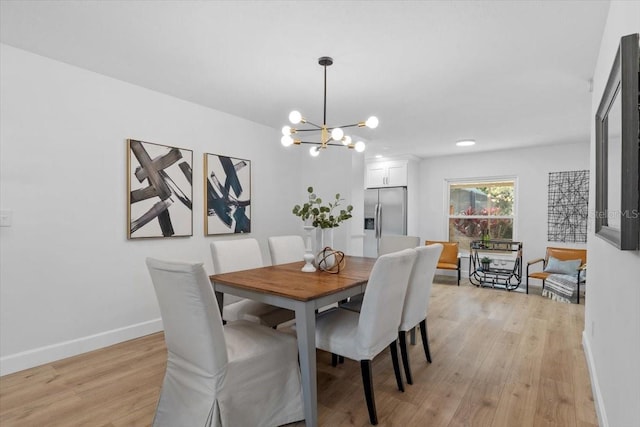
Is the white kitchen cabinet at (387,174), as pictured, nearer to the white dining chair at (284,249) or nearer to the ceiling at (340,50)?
the ceiling at (340,50)

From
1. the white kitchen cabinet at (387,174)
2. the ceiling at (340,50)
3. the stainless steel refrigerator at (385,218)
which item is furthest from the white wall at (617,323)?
the white kitchen cabinet at (387,174)

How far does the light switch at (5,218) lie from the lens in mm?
2398

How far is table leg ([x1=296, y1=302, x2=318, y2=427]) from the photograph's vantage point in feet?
5.90

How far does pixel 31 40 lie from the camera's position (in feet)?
7.70

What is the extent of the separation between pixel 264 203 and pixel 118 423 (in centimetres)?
287

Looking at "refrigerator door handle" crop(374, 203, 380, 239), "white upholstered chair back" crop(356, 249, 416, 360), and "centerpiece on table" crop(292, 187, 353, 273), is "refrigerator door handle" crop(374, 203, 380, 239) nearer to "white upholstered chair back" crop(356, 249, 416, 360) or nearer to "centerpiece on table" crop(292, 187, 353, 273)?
"centerpiece on table" crop(292, 187, 353, 273)

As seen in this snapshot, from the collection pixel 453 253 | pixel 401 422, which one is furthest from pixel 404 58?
pixel 453 253

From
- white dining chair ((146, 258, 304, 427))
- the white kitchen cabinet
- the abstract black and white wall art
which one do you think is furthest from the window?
white dining chair ((146, 258, 304, 427))

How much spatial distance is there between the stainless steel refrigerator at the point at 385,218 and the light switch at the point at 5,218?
498cm

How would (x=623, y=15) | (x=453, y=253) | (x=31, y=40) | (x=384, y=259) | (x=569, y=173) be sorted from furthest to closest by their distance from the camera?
(x=453, y=253) < (x=569, y=173) < (x=31, y=40) < (x=384, y=259) < (x=623, y=15)

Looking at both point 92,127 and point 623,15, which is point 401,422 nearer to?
point 623,15

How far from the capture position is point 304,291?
1.93m

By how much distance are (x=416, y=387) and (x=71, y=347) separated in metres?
2.66

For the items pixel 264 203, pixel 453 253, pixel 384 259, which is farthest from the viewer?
pixel 453 253
